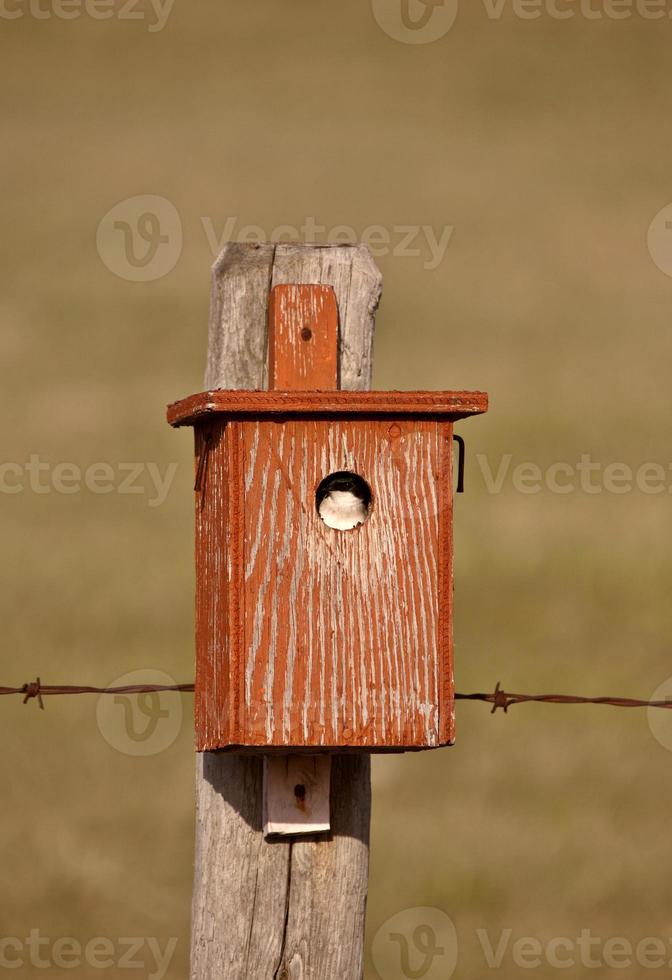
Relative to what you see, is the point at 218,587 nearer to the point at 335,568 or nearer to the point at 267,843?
the point at 335,568

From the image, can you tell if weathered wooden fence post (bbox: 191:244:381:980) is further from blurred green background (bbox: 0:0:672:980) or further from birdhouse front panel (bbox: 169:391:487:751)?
blurred green background (bbox: 0:0:672:980)

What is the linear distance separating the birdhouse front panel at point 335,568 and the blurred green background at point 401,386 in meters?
4.41

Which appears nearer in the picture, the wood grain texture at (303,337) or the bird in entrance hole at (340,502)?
the bird in entrance hole at (340,502)

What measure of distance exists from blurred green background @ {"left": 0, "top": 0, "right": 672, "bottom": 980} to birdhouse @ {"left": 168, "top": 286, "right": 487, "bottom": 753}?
4.40 m

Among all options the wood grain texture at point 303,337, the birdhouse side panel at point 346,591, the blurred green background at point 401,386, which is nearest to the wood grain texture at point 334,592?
the birdhouse side panel at point 346,591

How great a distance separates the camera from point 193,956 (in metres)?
3.54

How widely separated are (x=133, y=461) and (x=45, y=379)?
109 centimetres

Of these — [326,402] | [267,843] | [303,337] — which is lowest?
[267,843]

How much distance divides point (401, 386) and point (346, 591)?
291 inches

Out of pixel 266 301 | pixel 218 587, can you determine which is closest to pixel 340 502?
pixel 218 587

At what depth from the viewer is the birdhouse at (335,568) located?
317 cm

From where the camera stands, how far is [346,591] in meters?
3.19

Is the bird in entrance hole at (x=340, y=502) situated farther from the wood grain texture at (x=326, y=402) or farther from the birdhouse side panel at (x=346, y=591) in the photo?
the wood grain texture at (x=326, y=402)

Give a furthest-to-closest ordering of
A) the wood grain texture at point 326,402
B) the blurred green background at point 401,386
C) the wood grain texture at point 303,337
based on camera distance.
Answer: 1. the blurred green background at point 401,386
2. the wood grain texture at point 303,337
3. the wood grain texture at point 326,402
